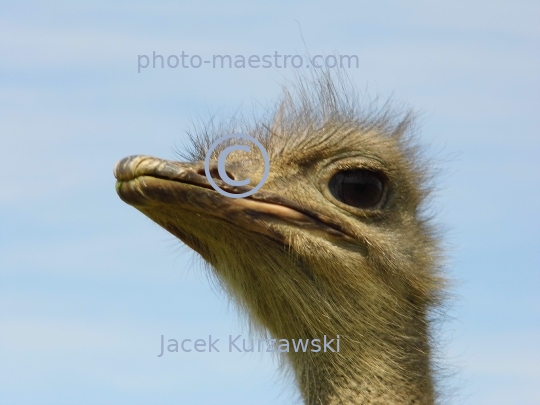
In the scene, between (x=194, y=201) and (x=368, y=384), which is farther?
(x=368, y=384)

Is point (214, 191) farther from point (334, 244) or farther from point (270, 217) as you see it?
point (334, 244)

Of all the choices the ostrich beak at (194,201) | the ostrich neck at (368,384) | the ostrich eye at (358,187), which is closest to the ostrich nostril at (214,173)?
the ostrich beak at (194,201)

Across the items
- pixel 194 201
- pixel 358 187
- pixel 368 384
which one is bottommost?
pixel 368 384

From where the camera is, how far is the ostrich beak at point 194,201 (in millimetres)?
4930

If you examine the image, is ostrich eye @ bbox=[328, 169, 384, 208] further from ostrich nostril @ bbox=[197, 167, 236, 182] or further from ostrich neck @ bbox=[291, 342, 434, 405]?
ostrich neck @ bbox=[291, 342, 434, 405]

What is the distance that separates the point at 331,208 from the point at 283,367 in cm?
94

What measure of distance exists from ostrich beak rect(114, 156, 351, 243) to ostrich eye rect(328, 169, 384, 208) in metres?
0.18

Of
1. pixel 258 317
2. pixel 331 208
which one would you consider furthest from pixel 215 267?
pixel 331 208

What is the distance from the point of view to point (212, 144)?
20.4ft

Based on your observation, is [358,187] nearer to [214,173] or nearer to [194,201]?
[214,173]

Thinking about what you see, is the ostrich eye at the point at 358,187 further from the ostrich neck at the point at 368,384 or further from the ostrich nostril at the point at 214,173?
the ostrich neck at the point at 368,384

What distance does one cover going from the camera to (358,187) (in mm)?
5703

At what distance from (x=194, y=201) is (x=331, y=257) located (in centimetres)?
80

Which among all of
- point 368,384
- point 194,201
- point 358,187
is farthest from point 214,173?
point 368,384
